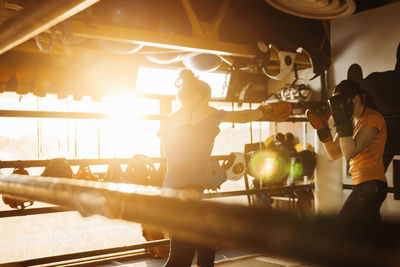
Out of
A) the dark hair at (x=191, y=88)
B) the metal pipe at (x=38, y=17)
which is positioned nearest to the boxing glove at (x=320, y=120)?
the dark hair at (x=191, y=88)

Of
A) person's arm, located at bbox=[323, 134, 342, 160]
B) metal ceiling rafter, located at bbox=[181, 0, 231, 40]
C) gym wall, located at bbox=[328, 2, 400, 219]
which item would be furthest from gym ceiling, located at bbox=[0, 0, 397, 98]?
person's arm, located at bbox=[323, 134, 342, 160]

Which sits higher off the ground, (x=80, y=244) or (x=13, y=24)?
(x=13, y=24)

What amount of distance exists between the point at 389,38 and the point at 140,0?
3.09 metres

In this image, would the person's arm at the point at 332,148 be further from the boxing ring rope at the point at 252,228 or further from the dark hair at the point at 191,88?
the boxing ring rope at the point at 252,228

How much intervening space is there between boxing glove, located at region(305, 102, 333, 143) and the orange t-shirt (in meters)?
Result: 0.32

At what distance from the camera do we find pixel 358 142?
2525 millimetres

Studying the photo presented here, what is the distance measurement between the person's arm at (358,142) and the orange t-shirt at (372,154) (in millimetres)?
45

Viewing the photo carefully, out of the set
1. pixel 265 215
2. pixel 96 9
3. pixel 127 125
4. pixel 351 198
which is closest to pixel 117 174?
pixel 127 125

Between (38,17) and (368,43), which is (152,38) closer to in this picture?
(368,43)

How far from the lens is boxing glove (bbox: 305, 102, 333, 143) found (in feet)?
9.45

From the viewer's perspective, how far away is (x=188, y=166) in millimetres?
2189

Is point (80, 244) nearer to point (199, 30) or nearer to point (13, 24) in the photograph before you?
point (199, 30)

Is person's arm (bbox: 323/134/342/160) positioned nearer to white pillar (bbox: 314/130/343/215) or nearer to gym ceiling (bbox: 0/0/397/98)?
gym ceiling (bbox: 0/0/397/98)

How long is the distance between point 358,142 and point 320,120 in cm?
45
